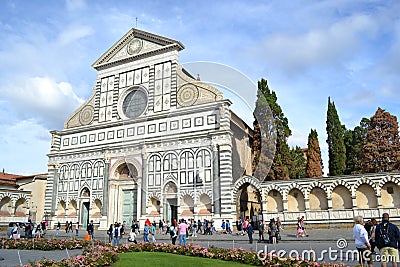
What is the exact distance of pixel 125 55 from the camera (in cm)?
3738

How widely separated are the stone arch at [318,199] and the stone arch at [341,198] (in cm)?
61

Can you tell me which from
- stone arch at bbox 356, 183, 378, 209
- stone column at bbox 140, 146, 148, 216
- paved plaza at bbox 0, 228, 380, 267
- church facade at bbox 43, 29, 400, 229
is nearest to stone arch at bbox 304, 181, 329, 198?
church facade at bbox 43, 29, 400, 229

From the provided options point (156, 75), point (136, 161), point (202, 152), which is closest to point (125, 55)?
point (156, 75)

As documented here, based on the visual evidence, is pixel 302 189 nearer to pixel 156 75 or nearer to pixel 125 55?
pixel 156 75

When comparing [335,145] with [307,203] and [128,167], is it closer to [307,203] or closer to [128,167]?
[307,203]

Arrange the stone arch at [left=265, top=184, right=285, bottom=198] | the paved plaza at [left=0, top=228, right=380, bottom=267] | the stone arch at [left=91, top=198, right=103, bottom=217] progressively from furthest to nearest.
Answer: the stone arch at [left=91, top=198, right=103, bottom=217] → the stone arch at [left=265, top=184, right=285, bottom=198] → the paved plaza at [left=0, top=228, right=380, bottom=267]

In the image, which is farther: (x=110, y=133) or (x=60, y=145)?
(x=60, y=145)

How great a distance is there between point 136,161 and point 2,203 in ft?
60.1

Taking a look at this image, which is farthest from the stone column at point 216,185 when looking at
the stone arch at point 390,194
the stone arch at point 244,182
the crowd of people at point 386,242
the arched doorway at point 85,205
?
the crowd of people at point 386,242

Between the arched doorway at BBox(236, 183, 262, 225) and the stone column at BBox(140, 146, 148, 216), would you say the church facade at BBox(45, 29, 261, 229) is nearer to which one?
the stone column at BBox(140, 146, 148, 216)

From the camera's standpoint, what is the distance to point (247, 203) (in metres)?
33.2

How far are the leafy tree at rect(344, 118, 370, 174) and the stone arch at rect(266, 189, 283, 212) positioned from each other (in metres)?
11.5

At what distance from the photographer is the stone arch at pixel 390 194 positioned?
25764 millimetres

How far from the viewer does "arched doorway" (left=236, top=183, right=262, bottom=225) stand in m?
29.2
